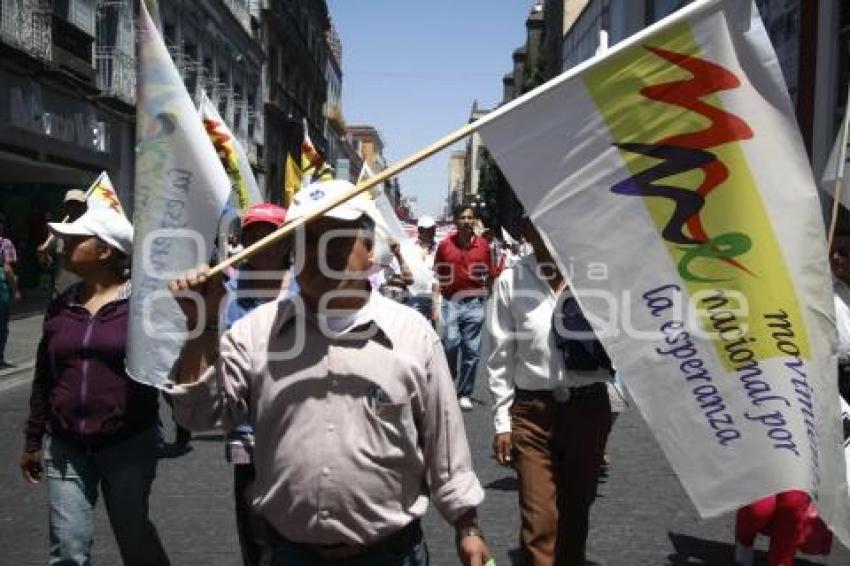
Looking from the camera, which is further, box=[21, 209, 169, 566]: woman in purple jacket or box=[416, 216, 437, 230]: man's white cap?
box=[416, 216, 437, 230]: man's white cap

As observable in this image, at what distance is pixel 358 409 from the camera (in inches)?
107

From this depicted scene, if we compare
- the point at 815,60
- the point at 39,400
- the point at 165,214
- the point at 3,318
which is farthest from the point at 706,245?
the point at 815,60

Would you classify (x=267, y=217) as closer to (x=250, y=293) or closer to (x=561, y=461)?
(x=250, y=293)

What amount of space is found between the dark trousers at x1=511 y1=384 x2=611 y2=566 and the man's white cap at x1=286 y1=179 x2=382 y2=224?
74.3 inches

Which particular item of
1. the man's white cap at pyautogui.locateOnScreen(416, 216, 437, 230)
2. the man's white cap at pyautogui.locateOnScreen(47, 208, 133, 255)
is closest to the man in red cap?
the man's white cap at pyautogui.locateOnScreen(47, 208, 133, 255)

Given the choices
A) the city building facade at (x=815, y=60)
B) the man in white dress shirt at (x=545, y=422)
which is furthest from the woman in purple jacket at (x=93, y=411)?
the city building facade at (x=815, y=60)

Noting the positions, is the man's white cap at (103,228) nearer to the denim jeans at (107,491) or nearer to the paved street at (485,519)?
the denim jeans at (107,491)

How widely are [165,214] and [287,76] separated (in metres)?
51.2

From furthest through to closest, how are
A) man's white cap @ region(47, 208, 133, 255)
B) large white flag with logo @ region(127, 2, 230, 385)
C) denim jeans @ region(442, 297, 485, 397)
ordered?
denim jeans @ region(442, 297, 485, 397)
man's white cap @ region(47, 208, 133, 255)
large white flag with logo @ region(127, 2, 230, 385)

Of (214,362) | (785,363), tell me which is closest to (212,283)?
(214,362)

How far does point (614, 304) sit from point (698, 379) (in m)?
0.35

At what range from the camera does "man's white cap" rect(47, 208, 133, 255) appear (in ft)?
13.6

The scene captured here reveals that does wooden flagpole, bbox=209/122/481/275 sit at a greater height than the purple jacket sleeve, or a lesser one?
greater

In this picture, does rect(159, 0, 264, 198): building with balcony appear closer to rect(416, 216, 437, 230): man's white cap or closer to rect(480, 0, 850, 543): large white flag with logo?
rect(416, 216, 437, 230): man's white cap
